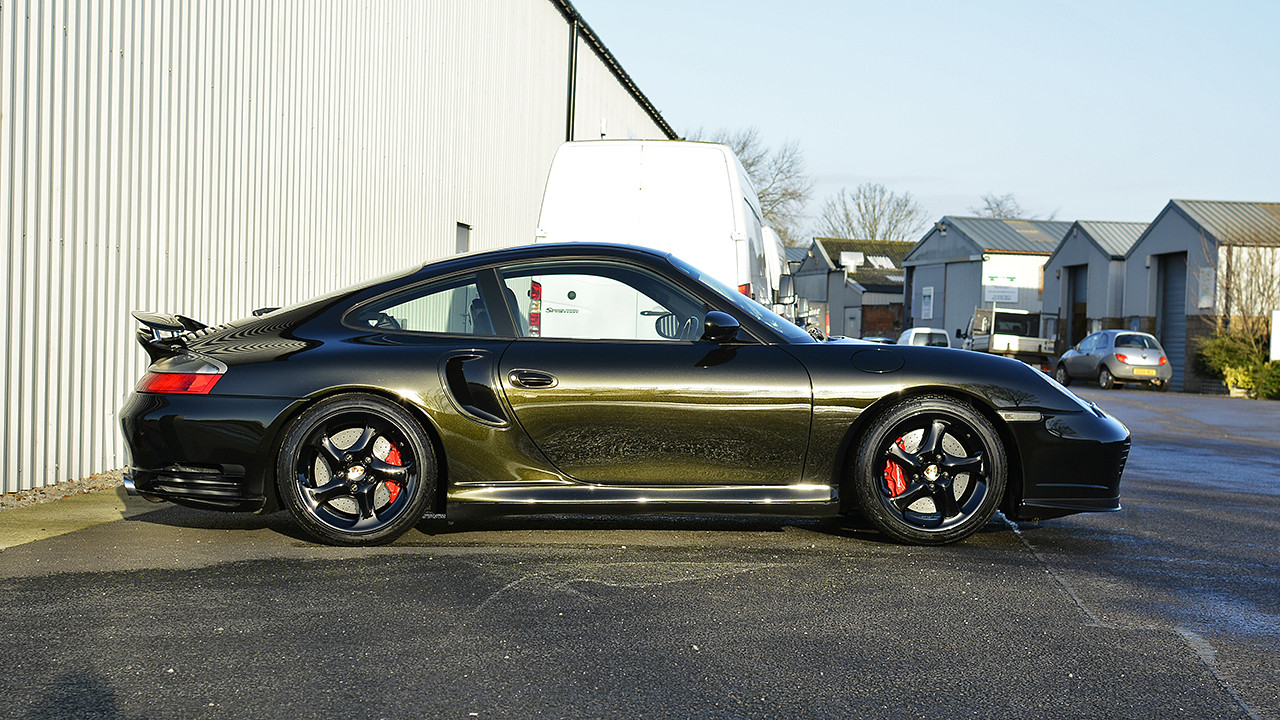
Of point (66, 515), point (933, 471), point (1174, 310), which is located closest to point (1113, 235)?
point (1174, 310)

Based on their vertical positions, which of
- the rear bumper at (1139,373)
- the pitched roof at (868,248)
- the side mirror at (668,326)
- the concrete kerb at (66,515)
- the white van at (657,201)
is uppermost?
the pitched roof at (868,248)

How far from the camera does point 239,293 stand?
8539 millimetres

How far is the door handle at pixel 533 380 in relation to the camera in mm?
4723

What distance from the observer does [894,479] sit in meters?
4.85

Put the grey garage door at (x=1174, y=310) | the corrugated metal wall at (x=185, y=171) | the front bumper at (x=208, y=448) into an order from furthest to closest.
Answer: the grey garage door at (x=1174, y=310), the corrugated metal wall at (x=185, y=171), the front bumper at (x=208, y=448)

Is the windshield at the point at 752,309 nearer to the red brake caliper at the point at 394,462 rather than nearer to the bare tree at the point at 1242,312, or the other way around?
the red brake caliper at the point at 394,462

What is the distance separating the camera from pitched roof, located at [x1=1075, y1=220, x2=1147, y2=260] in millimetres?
42812

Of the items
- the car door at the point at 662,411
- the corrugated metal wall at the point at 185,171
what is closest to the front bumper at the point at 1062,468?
the car door at the point at 662,411

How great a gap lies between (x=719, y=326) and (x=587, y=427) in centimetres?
68

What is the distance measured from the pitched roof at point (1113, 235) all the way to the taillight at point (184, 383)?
4164 cm

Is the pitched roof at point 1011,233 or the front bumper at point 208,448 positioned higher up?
the pitched roof at point 1011,233

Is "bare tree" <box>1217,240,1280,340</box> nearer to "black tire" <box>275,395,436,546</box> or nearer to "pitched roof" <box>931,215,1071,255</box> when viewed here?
"pitched roof" <box>931,215,1071,255</box>

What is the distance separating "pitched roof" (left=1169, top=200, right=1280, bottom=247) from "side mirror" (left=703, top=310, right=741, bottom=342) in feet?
111

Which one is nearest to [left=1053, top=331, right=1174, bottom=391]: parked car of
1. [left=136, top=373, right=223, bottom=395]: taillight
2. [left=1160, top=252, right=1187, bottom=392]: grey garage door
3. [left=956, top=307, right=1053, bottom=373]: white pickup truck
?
[left=956, top=307, right=1053, bottom=373]: white pickup truck
